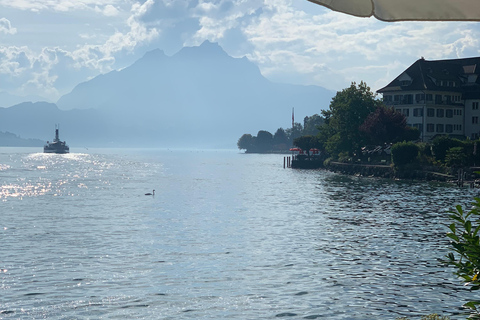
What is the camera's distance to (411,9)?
7094 mm

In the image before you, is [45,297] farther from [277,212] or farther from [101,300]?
[277,212]

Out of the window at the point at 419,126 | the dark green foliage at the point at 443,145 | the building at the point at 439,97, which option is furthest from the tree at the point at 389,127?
the dark green foliage at the point at 443,145

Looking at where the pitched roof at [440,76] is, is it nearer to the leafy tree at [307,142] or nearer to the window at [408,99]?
the window at [408,99]

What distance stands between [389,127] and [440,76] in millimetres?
18752

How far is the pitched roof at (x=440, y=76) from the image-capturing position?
108562 mm

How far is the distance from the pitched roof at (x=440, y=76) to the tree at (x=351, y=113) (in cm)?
593

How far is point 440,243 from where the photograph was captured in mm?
32031

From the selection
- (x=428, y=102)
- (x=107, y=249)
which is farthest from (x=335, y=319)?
(x=428, y=102)

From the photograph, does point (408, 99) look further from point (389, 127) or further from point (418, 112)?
point (389, 127)

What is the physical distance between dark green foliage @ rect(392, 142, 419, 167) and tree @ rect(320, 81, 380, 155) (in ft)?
58.7

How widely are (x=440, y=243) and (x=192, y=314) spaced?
60.8 feet

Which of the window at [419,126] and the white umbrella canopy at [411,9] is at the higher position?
the window at [419,126]

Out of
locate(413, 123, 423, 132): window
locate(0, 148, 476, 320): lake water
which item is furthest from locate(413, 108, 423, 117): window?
locate(0, 148, 476, 320): lake water

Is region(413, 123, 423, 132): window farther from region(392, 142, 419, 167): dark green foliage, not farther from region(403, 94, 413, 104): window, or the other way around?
region(392, 142, 419, 167): dark green foliage
